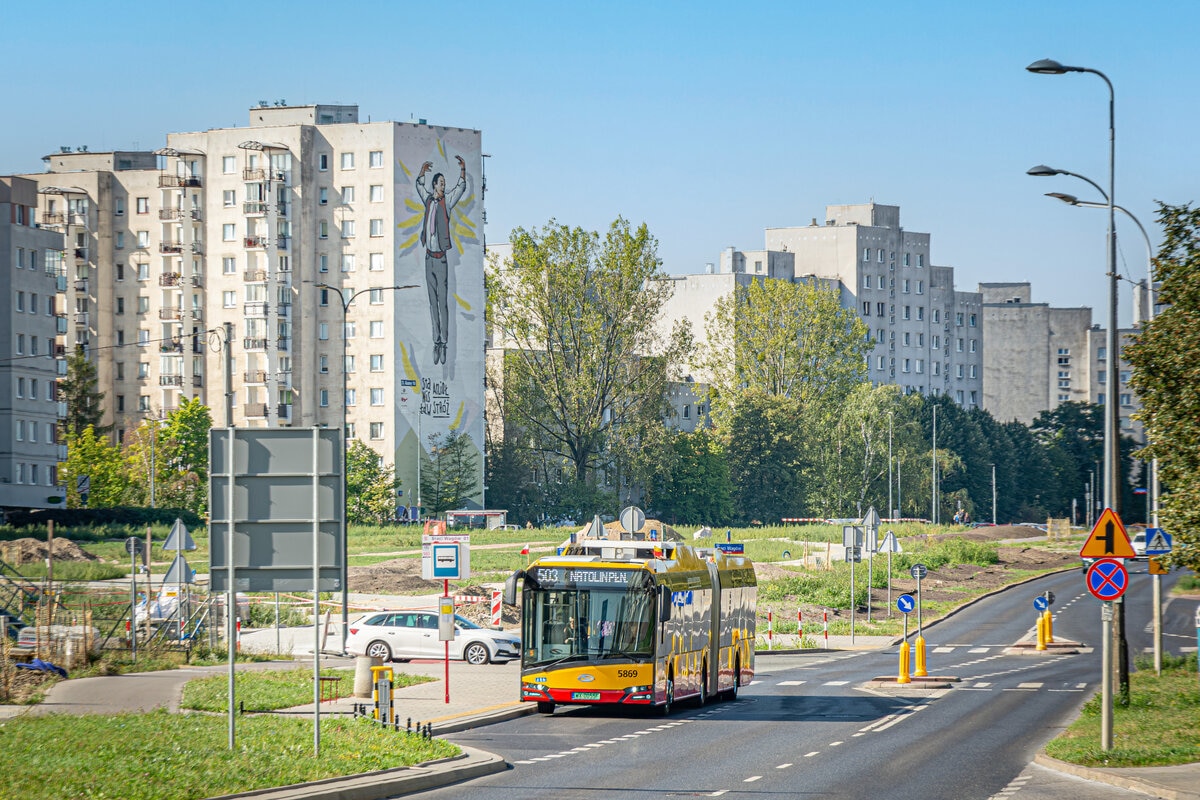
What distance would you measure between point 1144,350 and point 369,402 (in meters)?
96.3

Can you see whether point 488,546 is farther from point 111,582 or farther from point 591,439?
point 111,582

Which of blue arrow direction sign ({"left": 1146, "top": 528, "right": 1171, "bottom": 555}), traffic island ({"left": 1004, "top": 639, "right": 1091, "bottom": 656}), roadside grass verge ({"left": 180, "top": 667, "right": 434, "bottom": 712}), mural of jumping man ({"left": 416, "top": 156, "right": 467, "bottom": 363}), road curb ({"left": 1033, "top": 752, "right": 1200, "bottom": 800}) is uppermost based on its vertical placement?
mural of jumping man ({"left": 416, "top": 156, "right": 467, "bottom": 363})

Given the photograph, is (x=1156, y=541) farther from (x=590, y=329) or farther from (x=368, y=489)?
(x=368, y=489)

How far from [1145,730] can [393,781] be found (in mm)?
11723

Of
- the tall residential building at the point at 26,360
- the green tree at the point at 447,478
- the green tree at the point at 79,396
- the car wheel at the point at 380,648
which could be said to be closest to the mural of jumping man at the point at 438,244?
the green tree at the point at 447,478

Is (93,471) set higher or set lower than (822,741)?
higher

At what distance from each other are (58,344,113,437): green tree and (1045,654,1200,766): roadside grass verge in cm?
9869

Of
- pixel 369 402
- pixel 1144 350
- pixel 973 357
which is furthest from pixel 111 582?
pixel 973 357

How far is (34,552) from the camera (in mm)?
73062

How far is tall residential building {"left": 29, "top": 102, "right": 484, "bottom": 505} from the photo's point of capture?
119688mm

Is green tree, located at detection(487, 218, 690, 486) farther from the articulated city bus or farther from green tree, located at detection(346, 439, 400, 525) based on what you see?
the articulated city bus

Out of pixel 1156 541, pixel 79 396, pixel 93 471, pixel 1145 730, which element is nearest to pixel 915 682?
pixel 1156 541

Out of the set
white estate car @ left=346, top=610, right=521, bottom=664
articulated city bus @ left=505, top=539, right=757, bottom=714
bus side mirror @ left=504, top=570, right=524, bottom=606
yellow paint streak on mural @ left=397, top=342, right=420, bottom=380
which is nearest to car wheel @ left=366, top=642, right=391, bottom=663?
white estate car @ left=346, top=610, right=521, bottom=664

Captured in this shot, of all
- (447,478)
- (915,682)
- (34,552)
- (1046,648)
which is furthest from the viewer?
(447,478)
